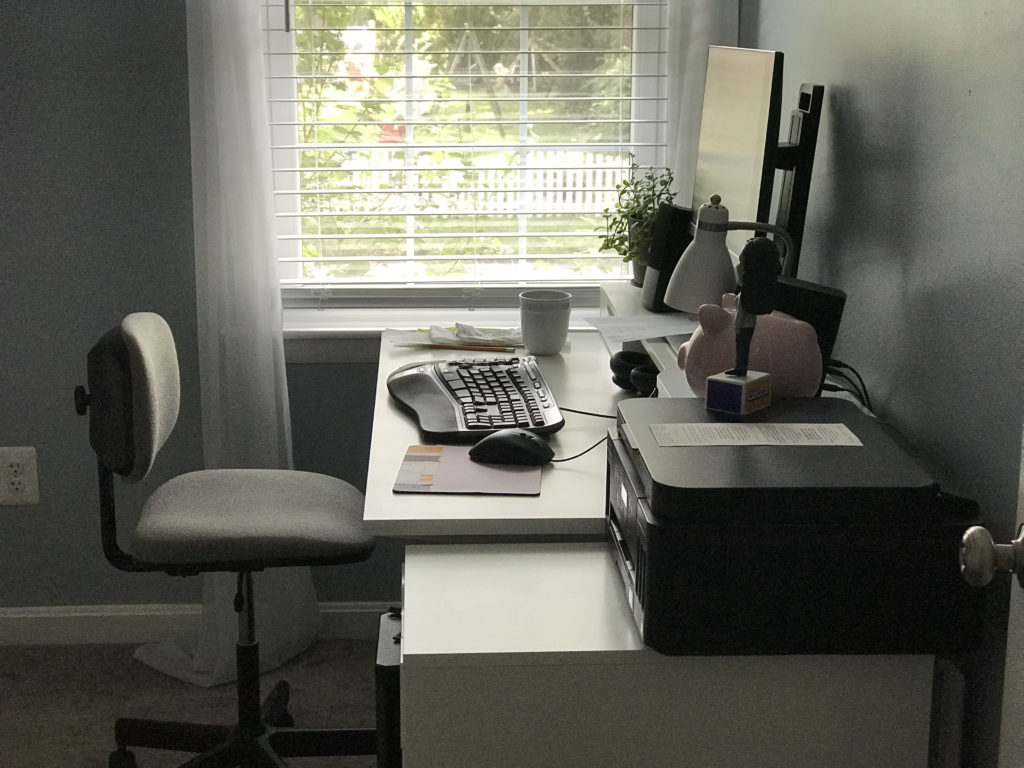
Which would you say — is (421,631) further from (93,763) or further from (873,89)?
(93,763)

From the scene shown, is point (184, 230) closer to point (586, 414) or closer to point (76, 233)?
point (76, 233)

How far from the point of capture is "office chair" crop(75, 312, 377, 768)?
1719mm

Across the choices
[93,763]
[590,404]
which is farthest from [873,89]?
[93,763]

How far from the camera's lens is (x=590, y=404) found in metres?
1.88

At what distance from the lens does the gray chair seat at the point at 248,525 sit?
1763 millimetres

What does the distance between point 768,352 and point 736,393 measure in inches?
4.8

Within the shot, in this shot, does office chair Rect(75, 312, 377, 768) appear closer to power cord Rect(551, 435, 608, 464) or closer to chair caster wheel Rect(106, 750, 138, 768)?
chair caster wheel Rect(106, 750, 138, 768)

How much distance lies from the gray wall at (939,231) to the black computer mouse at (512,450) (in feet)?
1.51

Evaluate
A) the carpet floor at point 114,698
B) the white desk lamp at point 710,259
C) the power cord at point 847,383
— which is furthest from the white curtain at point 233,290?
the power cord at point 847,383

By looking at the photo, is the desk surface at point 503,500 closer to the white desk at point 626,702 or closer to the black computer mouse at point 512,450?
the black computer mouse at point 512,450

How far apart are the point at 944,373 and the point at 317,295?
5.46 feet

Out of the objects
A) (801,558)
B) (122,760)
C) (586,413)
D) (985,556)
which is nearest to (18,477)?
(122,760)

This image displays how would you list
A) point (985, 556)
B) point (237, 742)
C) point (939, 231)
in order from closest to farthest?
point (985, 556), point (939, 231), point (237, 742)

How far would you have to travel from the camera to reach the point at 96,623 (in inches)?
105
